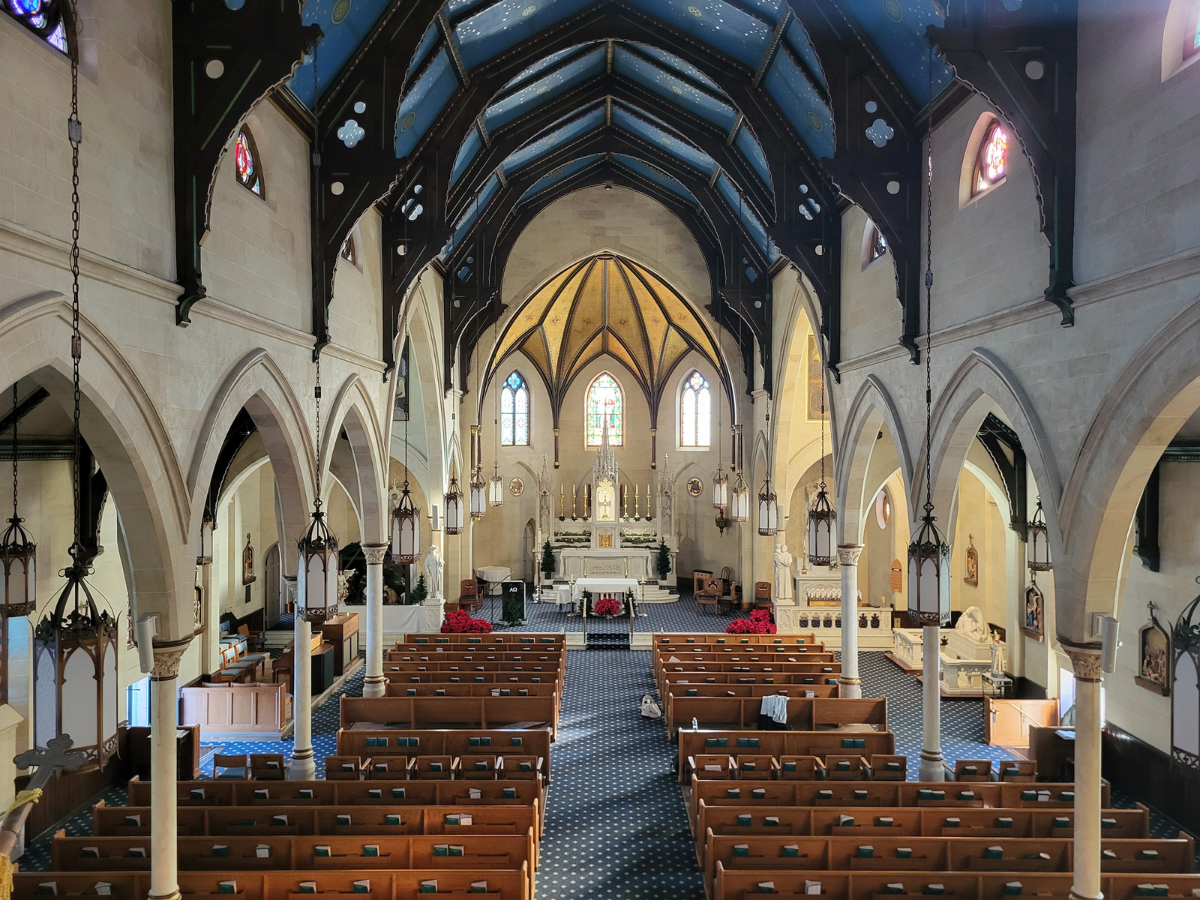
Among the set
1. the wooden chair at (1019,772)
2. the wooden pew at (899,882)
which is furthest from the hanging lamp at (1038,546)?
the wooden pew at (899,882)

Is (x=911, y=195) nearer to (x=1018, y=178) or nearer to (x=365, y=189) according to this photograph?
(x=1018, y=178)

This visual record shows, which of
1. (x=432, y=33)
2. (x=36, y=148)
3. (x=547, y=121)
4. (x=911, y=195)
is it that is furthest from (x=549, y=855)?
(x=547, y=121)

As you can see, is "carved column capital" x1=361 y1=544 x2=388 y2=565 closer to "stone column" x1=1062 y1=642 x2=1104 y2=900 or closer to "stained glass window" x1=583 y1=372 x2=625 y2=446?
"stone column" x1=1062 y1=642 x2=1104 y2=900

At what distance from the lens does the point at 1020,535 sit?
17312 mm

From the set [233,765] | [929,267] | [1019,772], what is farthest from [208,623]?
[929,267]

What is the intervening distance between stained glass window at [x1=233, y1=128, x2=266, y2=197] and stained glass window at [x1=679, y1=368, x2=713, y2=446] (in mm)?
23093

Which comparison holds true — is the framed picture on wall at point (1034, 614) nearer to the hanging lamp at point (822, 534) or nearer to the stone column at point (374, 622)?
the hanging lamp at point (822, 534)

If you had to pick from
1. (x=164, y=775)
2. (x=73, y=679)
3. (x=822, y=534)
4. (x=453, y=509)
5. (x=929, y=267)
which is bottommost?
(x=164, y=775)

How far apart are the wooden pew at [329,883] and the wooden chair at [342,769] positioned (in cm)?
328

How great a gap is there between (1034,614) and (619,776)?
30.5ft

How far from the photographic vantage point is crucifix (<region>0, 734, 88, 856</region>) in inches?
159

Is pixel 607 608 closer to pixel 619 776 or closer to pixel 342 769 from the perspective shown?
pixel 619 776

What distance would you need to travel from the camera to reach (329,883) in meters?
7.69

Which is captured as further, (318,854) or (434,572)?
(434,572)
